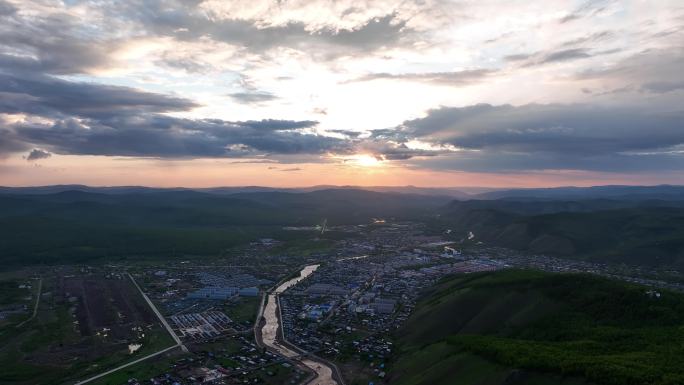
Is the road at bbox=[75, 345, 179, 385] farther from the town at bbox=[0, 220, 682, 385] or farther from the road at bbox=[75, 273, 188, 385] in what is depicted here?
the town at bbox=[0, 220, 682, 385]

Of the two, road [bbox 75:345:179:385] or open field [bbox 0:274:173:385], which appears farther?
open field [bbox 0:274:173:385]

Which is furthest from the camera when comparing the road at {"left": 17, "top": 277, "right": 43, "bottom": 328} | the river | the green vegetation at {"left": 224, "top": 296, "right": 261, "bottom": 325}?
the green vegetation at {"left": 224, "top": 296, "right": 261, "bottom": 325}

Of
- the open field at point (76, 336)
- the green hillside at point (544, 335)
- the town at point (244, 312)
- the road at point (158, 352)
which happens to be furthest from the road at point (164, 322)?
the green hillside at point (544, 335)

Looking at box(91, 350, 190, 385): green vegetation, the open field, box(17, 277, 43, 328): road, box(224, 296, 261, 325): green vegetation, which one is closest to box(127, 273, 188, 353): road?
the open field

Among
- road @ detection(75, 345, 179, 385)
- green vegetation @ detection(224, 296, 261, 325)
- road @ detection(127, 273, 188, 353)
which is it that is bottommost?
green vegetation @ detection(224, 296, 261, 325)

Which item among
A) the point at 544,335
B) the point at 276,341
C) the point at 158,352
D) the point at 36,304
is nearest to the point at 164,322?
the point at 158,352

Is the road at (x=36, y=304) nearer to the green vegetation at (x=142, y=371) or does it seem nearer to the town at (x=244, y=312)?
the town at (x=244, y=312)

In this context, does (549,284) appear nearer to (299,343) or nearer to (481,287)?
(481,287)
